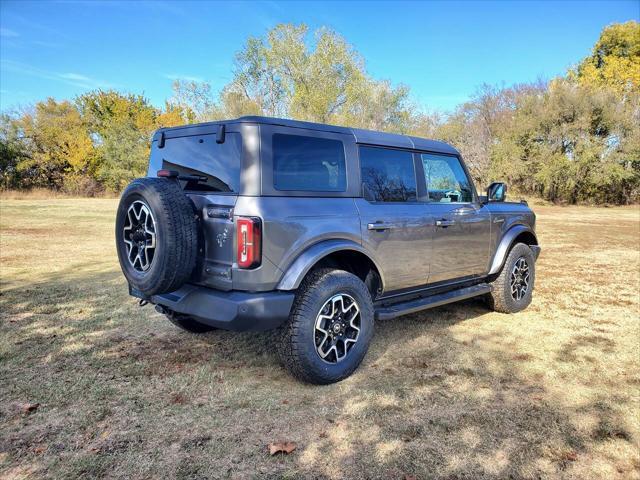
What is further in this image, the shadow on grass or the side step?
the side step

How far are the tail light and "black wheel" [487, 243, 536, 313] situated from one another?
3.37m

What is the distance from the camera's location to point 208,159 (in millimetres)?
3436

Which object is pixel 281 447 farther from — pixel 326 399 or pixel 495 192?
pixel 495 192

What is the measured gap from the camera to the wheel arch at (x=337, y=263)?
3.22 m

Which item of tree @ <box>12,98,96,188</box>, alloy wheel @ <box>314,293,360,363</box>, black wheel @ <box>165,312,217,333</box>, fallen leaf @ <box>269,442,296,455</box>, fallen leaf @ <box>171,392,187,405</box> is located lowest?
fallen leaf @ <box>269,442,296,455</box>

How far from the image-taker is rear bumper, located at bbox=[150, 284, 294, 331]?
121 inches

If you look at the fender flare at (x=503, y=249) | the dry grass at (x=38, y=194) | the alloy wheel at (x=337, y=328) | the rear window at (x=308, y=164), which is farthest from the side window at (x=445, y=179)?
the dry grass at (x=38, y=194)

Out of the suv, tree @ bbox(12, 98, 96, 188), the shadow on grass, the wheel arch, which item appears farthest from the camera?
tree @ bbox(12, 98, 96, 188)

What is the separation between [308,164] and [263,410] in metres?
1.86

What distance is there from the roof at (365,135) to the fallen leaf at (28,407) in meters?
2.33

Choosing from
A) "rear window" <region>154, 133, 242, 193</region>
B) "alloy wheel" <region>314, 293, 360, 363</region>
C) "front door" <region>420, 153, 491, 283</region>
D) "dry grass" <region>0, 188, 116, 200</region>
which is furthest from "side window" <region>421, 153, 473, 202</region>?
"dry grass" <region>0, 188, 116, 200</region>

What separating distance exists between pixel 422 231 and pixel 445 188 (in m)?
0.80

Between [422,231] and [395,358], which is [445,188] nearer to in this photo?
[422,231]

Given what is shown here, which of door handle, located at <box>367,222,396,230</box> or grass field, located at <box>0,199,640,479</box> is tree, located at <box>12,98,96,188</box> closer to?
grass field, located at <box>0,199,640,479</box>
